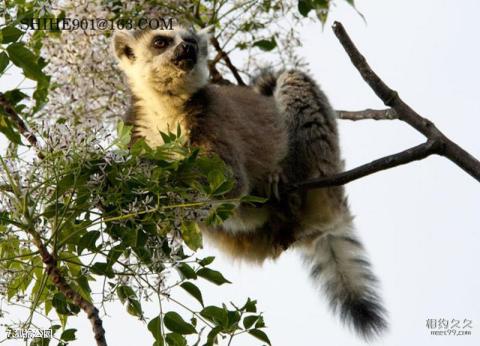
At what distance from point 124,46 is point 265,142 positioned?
4.56 feet

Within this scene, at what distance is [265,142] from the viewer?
6727 mm

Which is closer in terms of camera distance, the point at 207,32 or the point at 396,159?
the point at 396,159

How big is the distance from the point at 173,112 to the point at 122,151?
255 cm

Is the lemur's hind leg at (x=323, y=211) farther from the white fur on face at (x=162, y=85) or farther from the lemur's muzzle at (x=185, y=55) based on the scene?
the lemur's muzzle at (x=185, y=55)

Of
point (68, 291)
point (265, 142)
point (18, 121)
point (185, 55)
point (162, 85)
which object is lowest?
point (68, 291)

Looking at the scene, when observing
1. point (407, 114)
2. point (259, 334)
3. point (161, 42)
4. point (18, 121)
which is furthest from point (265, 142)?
point (259, 334)

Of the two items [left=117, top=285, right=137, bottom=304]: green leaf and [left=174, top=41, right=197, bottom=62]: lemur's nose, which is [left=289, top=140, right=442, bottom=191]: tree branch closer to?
[left=174, top=41, right=197, bottom=62]: lemur's nose

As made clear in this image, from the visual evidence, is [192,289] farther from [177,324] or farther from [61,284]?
[61,284]

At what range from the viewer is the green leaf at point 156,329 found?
3.80m

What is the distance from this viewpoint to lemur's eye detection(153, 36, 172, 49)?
21.1 ft

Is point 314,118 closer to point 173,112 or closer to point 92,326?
point 173,112

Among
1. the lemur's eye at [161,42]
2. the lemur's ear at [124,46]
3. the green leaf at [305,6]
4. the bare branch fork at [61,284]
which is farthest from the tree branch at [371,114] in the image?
the bare branch fork at [61,284]

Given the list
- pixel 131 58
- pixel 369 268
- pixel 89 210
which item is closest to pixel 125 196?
pixel 89 210

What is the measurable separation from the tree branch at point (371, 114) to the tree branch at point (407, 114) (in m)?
1.11
